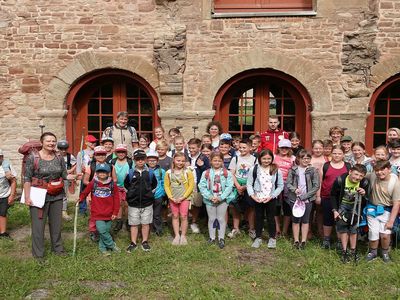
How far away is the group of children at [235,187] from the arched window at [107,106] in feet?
10.1

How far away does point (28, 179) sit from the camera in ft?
17.5

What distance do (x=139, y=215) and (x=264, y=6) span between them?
5.67m

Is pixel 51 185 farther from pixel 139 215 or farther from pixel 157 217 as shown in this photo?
pixel 157 217

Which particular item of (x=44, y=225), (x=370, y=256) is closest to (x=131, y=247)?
(x=44, y=225)

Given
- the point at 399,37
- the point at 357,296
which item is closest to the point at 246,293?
the point at 357,296

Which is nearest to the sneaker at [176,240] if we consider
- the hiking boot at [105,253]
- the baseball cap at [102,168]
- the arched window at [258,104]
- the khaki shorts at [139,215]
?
the khaki shorts at [139,215]

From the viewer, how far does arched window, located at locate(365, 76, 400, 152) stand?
9.42 m

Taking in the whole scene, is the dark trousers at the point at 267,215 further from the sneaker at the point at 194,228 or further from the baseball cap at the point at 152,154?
the baseball cap at the point at 152,154

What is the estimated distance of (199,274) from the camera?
5094mm

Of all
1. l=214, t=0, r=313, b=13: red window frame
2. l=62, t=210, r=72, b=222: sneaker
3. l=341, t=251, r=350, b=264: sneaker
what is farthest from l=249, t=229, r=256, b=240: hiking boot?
l=214, t=0, r=313, b=13: red window frame

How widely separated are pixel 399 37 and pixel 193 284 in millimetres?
7020

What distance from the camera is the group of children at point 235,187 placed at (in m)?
5.66

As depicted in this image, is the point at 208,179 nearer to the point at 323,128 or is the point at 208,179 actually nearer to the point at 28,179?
the point at 28,179

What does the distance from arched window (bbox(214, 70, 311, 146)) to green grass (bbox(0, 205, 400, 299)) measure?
4023 mm
